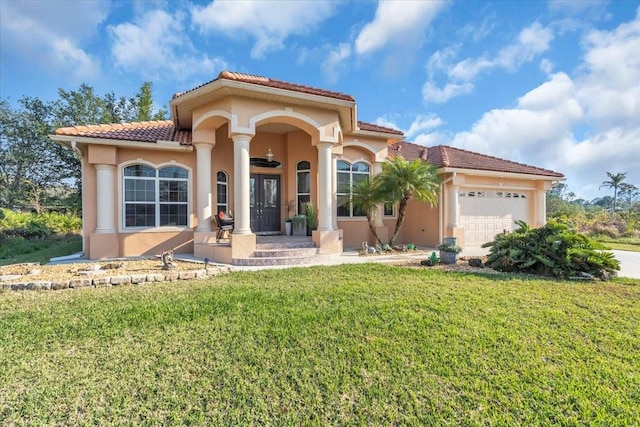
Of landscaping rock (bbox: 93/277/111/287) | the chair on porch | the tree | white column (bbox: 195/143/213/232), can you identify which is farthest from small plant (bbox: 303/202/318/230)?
the tree

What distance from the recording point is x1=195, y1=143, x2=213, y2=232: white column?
10.5 metres

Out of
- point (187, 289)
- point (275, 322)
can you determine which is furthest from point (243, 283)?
point (275, 322)

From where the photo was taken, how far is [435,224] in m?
14.0

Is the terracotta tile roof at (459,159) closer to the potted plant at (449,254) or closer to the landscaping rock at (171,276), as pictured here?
the potted plant at (449,254)

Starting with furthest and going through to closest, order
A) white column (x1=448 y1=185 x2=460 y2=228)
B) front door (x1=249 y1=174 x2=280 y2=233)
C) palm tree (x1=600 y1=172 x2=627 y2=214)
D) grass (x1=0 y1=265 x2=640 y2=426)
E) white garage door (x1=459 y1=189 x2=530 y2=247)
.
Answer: palm tree (x1=600 y1=172 x2=627 y2=214) → white garage door (x1=459 y1=189 x2=530 y2=247) → white column (x1=448 y1=185 x2=460 y2=228) → front door (x1=249 y1=174 x2=280 y2=233) → grass (x1=0 y1=265 x2=640 y2=426)

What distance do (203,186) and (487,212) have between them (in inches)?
536

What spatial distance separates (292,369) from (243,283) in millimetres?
3680

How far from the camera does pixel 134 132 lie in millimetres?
11023

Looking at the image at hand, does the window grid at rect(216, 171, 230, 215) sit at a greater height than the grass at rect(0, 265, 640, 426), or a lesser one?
greater

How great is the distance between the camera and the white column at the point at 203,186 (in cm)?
1052

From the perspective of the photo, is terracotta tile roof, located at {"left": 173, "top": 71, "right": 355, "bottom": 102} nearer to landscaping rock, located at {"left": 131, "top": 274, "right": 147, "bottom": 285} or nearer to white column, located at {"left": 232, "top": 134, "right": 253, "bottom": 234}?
white column, located at {"left": 232, "top": 134, "right": 253, "bottom": 234}

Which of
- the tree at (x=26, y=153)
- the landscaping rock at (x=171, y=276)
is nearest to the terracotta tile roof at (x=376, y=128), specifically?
the landscaping rock at (x=171, y=276)

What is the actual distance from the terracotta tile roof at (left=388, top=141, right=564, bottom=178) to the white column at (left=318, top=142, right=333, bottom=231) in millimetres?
5605

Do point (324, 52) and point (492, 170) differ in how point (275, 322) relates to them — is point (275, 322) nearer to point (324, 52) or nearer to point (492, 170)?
point (492, 170)
